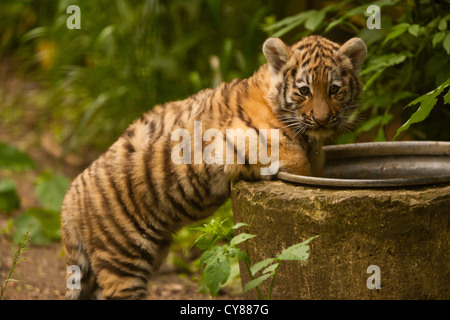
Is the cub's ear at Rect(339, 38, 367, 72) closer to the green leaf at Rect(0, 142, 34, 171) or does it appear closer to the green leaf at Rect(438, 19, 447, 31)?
the green leaf at Rect(438, 19, 447, 31)

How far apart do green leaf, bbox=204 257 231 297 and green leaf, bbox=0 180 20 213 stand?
3879 millimetres

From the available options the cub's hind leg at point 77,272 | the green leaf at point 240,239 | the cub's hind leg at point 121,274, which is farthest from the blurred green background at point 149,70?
the green leaf at point 240,239

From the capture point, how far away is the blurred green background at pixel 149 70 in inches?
179

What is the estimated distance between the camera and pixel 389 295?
2.87 metres

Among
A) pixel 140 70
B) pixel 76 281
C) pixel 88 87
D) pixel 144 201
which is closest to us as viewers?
pixel 144 201

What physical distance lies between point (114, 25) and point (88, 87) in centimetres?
106

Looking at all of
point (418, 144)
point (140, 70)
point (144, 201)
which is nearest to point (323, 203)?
point (418, 144)

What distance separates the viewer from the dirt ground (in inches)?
183

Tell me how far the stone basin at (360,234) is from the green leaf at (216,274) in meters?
0.44

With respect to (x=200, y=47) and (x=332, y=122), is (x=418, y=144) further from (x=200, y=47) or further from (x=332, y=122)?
(x=200, y=47)

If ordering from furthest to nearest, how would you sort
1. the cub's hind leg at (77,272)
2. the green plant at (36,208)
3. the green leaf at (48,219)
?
the green leaf at (48,219) < the green plant at (36,208) < the cub's hind leg at (77,272)

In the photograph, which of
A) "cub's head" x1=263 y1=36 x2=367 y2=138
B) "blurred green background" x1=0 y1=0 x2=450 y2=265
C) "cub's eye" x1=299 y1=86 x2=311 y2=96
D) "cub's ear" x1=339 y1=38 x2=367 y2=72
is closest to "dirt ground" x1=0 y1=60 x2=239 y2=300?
"blurred green background" x1=0 y1=0 x2=450 y2=265

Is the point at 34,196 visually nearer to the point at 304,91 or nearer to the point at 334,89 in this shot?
the point at 304,91

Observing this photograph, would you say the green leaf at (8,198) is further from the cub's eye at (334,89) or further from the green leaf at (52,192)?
the cub's eye at (334,89)
